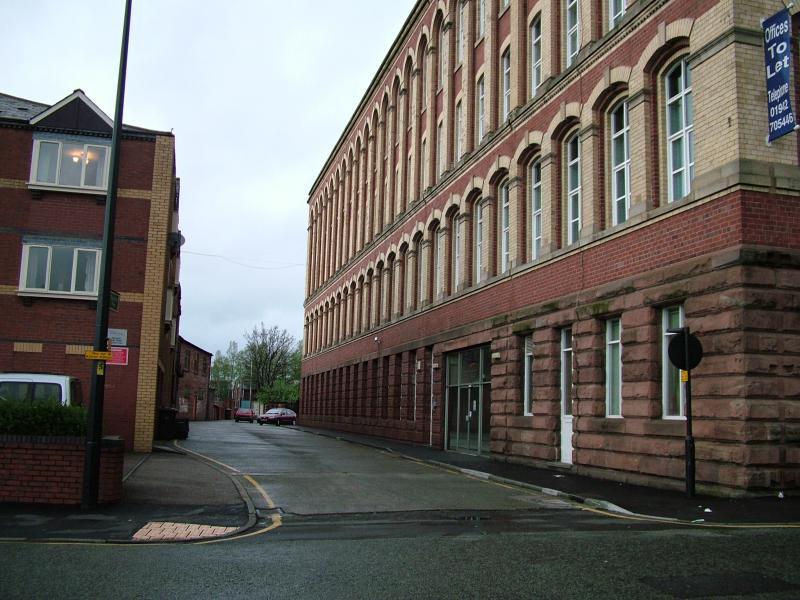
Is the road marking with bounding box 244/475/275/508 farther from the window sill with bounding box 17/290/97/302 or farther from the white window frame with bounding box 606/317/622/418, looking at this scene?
the window sill with bounding box 17/290/97/302

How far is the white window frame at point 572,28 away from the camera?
1967cm

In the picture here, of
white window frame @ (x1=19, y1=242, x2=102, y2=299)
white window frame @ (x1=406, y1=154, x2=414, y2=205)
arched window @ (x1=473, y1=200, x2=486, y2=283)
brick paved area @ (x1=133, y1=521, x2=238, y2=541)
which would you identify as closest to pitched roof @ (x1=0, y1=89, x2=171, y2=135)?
white window frame @ (x1=19, y1=242, x2=102, y2=299)

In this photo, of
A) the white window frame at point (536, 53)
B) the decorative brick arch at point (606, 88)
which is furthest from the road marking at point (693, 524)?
the white window frame at point (536, 53)

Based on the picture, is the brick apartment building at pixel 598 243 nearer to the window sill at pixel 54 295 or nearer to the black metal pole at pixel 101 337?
the black metal pole at pixel 101 337

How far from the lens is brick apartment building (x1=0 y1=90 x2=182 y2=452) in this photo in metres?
21.4

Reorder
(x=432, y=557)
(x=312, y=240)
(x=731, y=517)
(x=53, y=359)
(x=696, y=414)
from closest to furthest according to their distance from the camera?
(x=432, y=557), (x=731, y=517), (x=696, y=414), (x=53, y=359), (x=312, y=240)

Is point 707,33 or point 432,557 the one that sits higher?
point 707,33

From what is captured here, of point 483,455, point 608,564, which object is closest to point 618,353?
point 483,455

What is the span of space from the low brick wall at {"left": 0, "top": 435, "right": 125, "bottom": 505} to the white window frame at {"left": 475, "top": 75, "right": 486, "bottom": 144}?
18.3m

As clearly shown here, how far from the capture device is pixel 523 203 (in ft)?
72.0

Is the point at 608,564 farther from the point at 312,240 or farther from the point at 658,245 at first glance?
the point at 312,240

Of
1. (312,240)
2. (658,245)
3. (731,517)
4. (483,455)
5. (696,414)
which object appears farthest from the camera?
(312,240)

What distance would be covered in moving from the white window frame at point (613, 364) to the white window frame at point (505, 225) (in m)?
6.14

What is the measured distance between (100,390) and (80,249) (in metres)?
11.8
